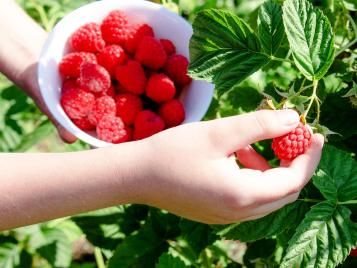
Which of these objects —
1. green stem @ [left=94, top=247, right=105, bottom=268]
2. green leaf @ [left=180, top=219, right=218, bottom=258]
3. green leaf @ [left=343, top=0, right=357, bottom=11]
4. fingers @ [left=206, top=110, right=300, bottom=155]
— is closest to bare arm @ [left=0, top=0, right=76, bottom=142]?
green leaf @ [left=180, top=219, right=218, bottom=258]

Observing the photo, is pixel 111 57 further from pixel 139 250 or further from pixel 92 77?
→ pixel 139 250

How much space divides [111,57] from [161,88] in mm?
136

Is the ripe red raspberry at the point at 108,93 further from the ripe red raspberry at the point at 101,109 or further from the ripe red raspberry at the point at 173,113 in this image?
the ripe red raspberry at the point at 173,113

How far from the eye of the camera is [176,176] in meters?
0.88

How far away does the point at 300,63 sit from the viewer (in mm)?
893

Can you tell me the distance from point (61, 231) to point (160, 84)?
0.50m

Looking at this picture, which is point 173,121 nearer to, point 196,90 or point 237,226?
point 196,90

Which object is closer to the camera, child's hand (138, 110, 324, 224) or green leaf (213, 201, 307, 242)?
child's hand (138, 110, 324, 224)

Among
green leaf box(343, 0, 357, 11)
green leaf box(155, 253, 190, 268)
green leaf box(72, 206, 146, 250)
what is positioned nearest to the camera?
green leaf box(343, 0, 357, 11)

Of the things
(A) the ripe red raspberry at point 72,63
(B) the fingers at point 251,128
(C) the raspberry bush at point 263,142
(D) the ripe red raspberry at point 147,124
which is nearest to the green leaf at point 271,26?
(C) the raspberry bush at point 263,142

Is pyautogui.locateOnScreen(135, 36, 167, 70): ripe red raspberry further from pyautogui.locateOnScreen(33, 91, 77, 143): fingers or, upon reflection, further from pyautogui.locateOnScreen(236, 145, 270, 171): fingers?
pyautogui.locateOnScreen(236, 145, 270, 171): fingers

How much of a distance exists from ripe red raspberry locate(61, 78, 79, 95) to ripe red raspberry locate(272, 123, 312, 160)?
557 mm

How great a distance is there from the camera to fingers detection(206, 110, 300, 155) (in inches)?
33.7

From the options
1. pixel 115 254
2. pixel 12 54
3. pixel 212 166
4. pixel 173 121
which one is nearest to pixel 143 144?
pixel 212 166
